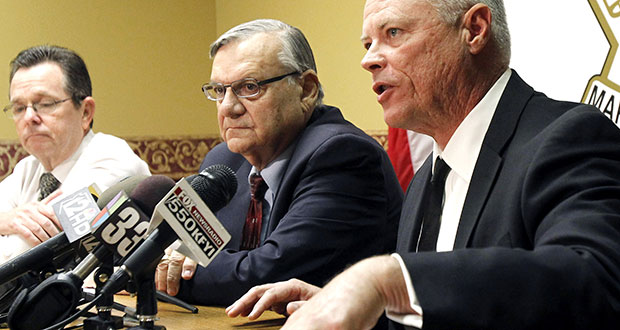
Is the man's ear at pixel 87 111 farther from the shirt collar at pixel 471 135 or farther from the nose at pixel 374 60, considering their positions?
the shirt collar at pixel 471 135

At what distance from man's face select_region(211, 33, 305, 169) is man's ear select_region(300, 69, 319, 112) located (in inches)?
1.4

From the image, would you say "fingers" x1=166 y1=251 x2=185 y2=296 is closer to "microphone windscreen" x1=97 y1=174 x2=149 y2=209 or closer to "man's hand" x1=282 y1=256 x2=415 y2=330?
"microphone windscreen" x1=97 y1=174 x2=149 y2=209

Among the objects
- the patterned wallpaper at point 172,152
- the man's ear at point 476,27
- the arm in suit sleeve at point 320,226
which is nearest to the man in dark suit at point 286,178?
the arm in suit sleeve at point 320,226

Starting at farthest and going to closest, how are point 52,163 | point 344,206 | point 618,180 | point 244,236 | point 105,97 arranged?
point 105,97 < point 52,163 < point 244,236 < point 344,206 < point 618,180

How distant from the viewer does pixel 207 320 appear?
5.54ft

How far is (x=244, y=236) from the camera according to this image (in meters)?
2.26

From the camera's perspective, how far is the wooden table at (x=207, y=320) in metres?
1.59

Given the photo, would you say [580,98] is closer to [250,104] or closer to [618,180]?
[250,104]

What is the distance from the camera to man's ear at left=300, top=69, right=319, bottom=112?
Result: 7.76 ft

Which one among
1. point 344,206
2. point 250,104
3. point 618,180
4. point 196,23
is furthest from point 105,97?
point 618,180

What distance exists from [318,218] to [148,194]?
0.70 metres

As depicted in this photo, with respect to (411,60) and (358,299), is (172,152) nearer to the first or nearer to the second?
(411,60)

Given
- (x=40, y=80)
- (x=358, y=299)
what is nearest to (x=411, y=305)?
(x=358, y=299)

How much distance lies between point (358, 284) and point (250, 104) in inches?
59.6
